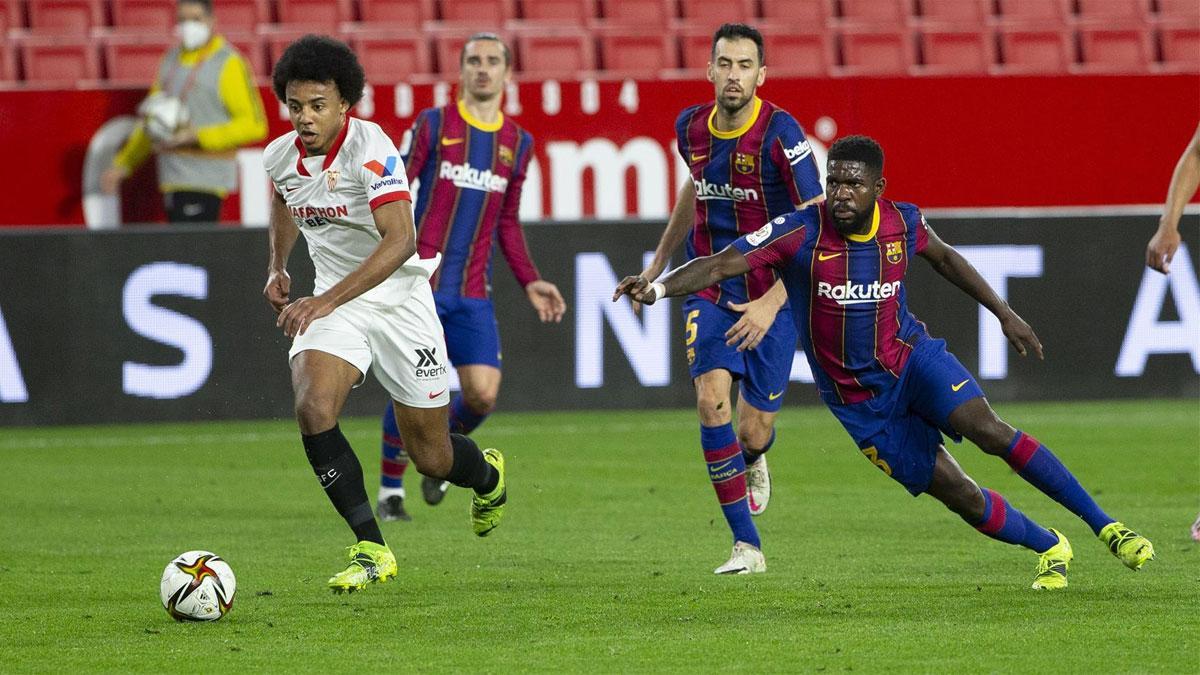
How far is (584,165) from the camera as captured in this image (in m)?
15.2

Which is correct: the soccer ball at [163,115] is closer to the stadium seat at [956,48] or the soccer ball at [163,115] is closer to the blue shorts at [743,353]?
the stadium seat at [956,48]

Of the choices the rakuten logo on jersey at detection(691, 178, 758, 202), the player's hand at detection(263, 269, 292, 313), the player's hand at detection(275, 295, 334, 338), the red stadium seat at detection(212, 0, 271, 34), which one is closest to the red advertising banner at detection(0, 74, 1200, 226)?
the red stadium seat at detection(212, 0, 271, 34)

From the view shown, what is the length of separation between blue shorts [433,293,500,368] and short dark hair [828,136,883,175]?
275cm

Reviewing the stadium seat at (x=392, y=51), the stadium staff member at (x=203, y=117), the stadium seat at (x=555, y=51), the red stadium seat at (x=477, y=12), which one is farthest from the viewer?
the red stadium seat at (x=477, y=12)

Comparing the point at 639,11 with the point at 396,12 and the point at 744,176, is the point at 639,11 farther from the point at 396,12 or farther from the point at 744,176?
the point at 744,176

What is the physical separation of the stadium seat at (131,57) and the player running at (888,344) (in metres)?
10.2

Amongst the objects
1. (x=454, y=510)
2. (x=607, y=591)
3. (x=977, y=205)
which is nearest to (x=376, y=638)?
(x=607, y=591)

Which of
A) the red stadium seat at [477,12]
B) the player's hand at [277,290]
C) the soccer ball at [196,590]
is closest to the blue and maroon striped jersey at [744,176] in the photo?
the player's hand at [277,290]

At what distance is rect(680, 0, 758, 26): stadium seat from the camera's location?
1661 cm

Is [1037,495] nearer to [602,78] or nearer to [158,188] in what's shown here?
[602,78]

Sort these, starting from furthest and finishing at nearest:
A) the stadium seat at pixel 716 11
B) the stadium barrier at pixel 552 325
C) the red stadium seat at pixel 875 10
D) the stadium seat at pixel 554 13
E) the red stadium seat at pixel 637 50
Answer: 1. the red stadium seat at pixel 875 10
2. the stadium seat at pixel 716 11
3. the stadium seat at pixel 554 13
4. the red stadium seat at pixel 637 50
5. the stadium barrier at pixel 552 325

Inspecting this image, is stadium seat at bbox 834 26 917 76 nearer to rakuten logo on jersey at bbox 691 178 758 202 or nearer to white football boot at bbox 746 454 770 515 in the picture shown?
white football boot at bbox 746 454 770 515

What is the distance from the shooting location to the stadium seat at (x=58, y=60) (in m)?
15.4

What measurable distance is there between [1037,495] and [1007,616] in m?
3.64
